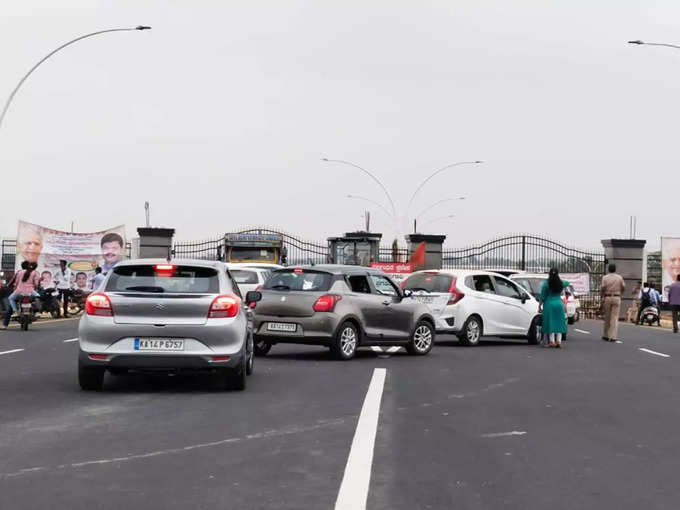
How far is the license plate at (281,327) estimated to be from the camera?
17.1m

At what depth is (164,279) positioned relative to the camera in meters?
12.0

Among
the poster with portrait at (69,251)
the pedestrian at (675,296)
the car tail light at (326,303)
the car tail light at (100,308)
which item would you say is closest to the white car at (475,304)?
the car tail light at (326,303)

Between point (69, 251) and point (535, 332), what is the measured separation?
63.8ft

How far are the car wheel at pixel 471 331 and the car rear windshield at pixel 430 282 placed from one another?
2.66 ft

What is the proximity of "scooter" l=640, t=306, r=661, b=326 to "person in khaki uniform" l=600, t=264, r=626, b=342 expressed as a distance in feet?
41.8

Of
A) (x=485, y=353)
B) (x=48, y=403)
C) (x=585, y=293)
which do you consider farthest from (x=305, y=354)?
(x=585, y=293)

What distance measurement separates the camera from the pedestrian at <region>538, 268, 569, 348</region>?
2222 centimetres

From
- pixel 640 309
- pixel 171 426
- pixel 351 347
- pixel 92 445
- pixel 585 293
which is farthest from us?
pixel 585 293

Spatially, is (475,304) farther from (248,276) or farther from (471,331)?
(248,276)

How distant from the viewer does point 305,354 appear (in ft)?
61.2

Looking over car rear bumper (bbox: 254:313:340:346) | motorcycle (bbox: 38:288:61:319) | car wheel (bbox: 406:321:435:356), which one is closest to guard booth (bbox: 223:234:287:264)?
motorcycle (bbox: 38:288:61:319)

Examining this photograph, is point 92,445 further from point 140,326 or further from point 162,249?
point 162,249

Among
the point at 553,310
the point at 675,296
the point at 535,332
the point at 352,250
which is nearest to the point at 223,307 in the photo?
the point at 553,310

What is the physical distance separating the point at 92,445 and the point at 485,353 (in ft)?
41.3
